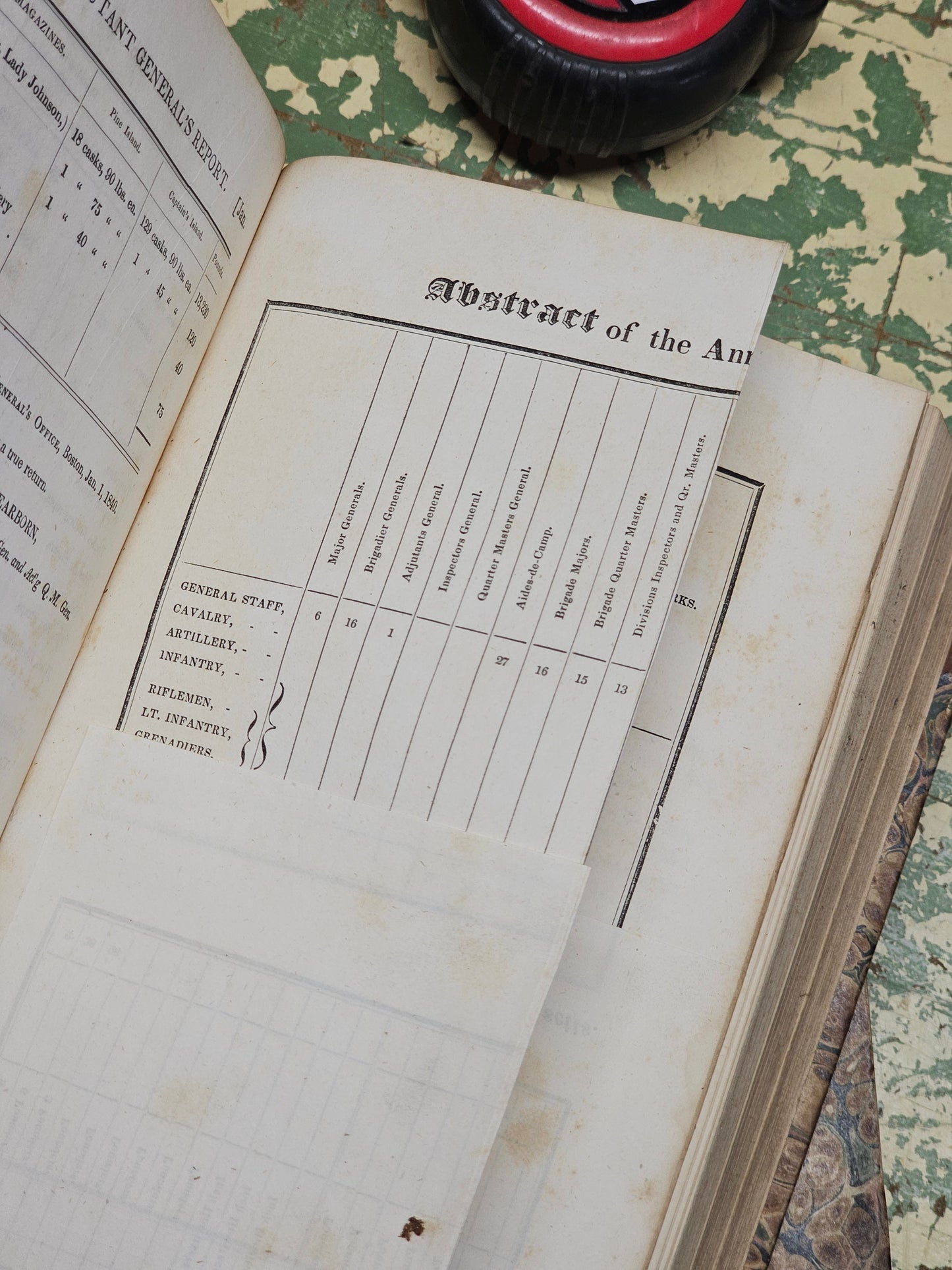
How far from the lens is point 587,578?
1.49ft

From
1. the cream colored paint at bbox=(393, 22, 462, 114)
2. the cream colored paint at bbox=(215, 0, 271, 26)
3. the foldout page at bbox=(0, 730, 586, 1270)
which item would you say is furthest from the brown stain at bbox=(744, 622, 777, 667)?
the cream colored paint at bbox=(215, 0, 271, 26)

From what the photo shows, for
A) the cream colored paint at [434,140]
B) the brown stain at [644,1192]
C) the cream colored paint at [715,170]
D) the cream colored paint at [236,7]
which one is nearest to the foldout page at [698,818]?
the brown stain at [644,1192]

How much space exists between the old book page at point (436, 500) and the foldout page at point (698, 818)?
4 centimetres

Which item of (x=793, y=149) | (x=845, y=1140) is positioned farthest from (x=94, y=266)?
(x=845, y=1140)

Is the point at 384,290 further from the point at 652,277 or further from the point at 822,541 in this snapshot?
the point at 822,541

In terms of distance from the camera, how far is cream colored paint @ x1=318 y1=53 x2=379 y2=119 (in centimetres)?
55

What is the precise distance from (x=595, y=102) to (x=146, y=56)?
0.22 metres

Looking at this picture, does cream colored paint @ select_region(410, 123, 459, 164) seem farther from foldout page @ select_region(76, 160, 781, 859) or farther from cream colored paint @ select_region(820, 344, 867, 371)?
cream colored paint @ select_region(820, 344, 867, 371)

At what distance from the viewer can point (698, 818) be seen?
458 mm

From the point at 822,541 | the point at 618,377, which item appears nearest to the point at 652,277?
the point at 618,377

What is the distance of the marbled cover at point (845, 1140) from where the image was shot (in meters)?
0.54

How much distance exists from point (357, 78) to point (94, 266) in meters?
0.23

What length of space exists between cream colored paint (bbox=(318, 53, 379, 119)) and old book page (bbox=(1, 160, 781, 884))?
0.07 metres

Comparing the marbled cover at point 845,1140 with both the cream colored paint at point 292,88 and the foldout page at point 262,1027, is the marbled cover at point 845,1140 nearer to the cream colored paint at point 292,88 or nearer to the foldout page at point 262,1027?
the foldout page at point 262,1027
